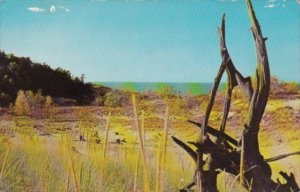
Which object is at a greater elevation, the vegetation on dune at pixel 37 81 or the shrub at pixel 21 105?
the vegetation on dune at pixel 37 81

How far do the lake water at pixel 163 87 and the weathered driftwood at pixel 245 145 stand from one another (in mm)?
277

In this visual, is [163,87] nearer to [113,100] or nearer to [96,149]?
[113,100]

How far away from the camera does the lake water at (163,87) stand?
2.21 m

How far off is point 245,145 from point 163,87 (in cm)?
51

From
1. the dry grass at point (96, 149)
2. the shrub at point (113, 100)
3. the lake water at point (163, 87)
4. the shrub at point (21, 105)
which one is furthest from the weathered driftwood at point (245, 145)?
the shrub at point (21, 105)

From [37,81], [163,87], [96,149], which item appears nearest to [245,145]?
[163,87]

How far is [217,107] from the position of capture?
2137 mm

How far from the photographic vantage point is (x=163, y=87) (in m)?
2.28

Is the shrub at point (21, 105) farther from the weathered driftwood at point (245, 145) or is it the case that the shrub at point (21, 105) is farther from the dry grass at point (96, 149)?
the weathered driftwood at point (245, 145)

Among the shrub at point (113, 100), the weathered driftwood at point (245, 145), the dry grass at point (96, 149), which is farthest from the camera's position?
the shrub at point (113, 100)

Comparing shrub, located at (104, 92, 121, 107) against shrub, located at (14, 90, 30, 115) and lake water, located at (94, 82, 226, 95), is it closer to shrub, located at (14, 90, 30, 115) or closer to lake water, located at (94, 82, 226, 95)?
lake water, located at (94, 82, 226, 95)

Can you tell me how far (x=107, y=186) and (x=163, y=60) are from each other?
0.58 metres

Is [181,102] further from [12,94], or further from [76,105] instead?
[12,94]

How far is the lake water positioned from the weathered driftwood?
0.28 m
